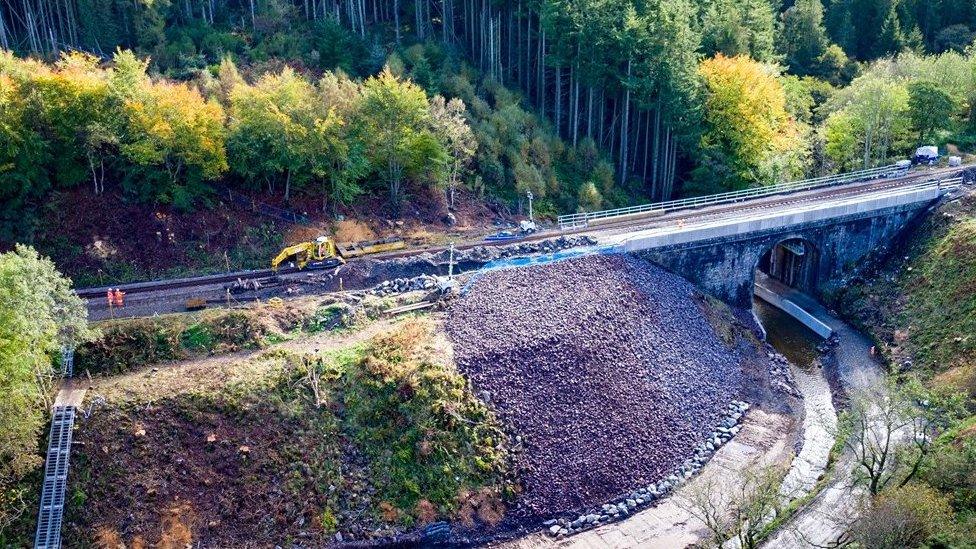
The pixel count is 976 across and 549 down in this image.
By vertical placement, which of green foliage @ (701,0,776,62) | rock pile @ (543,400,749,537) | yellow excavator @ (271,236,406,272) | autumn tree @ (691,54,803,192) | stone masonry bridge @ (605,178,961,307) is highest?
green foliage @ (701,0,776,62)

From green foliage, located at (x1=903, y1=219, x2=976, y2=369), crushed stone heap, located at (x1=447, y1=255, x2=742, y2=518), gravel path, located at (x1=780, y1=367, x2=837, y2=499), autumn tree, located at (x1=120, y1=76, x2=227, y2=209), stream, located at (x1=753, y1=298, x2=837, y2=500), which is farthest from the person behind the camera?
green foliage, located at (x1=903, y1=219, x2=976, y2=369)

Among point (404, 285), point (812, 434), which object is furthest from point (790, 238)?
point (404, 285)

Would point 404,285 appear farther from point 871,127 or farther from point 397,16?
point 871,127

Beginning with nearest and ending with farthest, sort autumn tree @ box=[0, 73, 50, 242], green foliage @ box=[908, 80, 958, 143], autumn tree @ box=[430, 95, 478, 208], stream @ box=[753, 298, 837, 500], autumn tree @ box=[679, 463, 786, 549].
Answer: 1. autumn tree @ box=[679, 463, 786, 549]
2. stream @ box=[753, 298, 837, 500]
3. autumn tree @ box=[0, 73, 50, 242]
4. autumn tree @ box=[430, 95, 478, 208]
5. green foliage @ box=[908, 80, 958, 143]

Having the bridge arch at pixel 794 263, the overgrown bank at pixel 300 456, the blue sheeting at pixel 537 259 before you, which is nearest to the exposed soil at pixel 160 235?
the blue sheeting at pixel 537 259

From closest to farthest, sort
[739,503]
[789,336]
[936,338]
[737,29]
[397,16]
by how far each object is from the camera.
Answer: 1. [739,503]
2. [936,338]
3. [789,336]
4. [397,16]
5. [737,29]

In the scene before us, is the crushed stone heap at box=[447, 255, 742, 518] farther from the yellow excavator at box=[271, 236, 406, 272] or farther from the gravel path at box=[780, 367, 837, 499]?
the yellow excavator at box=[271, 236, 406, 272]

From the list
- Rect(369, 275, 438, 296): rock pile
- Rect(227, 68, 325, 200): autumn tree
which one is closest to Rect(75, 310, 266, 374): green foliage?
Rect(369, 275, 438, 296): rock pile
